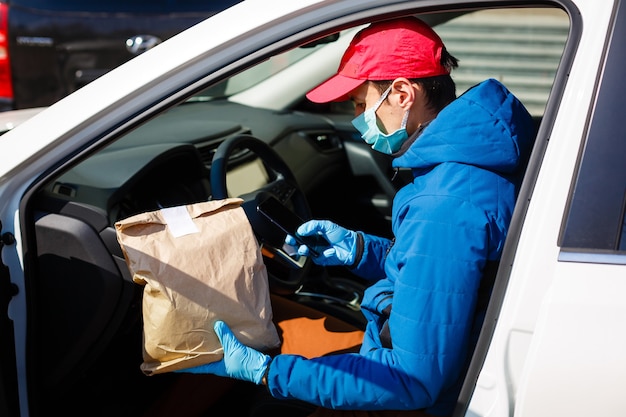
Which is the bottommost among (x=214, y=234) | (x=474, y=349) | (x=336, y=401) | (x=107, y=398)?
(x=107, y=398)

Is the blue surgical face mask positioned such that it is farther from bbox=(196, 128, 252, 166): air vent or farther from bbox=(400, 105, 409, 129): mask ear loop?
bbox=(196, 128, 252, 166): air vent

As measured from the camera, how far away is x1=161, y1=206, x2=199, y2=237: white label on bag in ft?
5.57

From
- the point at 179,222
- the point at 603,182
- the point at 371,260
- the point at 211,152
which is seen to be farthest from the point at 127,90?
the point at 211,152

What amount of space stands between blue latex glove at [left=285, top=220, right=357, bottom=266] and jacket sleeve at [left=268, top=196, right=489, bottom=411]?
54cm

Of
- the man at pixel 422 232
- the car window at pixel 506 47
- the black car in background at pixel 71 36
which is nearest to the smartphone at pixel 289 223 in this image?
the man at pixel 422 232

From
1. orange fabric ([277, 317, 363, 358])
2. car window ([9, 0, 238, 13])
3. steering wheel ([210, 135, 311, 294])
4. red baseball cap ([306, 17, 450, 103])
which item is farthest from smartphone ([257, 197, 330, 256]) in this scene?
car window ([9, 0, 238, 13])

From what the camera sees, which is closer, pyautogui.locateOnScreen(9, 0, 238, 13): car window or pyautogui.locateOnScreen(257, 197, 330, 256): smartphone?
pyautogui.locateOnScreen(257, 197, 330, 256): smartphone

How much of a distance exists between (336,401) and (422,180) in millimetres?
490

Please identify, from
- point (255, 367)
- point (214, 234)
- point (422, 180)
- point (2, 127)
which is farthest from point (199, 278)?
point (2, 127)

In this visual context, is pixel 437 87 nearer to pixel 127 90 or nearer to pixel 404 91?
pixel 404 91

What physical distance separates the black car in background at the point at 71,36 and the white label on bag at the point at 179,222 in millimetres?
3238

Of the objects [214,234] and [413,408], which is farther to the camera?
[214,234]

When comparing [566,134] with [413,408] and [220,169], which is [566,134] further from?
[220,169]

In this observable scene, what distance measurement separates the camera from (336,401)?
1618mm
